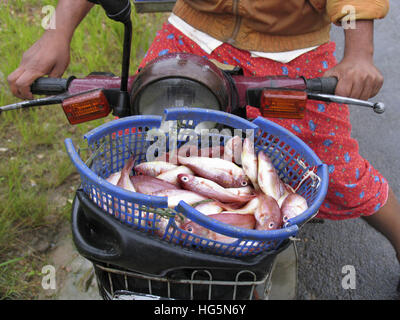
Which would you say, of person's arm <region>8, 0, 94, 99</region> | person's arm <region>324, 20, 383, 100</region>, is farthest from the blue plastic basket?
person's arm <region>8, 0, 94, 99</region>

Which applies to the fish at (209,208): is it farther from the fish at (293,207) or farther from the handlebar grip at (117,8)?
the handlebar grip at (117,8)

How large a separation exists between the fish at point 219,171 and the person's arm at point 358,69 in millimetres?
521

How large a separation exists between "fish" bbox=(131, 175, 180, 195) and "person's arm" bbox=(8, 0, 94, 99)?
2.02ft

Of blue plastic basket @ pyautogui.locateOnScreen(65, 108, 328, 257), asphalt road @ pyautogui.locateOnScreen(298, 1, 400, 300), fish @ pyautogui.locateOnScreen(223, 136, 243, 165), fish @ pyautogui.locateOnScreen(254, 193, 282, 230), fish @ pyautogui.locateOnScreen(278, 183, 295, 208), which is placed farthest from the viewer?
asphalt road @ pyautogui.locateOnScreen(298, 1, 400, 300)

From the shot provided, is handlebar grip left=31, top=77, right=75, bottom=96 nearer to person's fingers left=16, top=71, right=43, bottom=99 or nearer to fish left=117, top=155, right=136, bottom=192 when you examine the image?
person's fingers left=16, top=71, right=43, bottom=99

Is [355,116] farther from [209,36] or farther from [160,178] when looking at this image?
[160,178]

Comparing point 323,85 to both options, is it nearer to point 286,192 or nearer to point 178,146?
point 286,192

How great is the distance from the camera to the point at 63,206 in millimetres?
2533

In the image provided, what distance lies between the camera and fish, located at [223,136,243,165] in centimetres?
129

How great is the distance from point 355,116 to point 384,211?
1497 mm

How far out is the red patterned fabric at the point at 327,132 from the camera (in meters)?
1.81

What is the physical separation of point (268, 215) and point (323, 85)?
23.9 inches

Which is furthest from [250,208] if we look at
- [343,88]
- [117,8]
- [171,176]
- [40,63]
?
[40,63]

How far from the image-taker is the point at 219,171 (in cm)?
124
